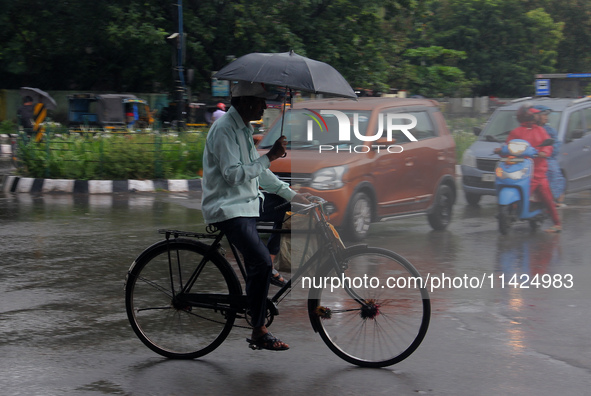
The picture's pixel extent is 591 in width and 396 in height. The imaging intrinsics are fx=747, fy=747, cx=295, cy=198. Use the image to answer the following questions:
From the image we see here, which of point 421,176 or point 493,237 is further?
point 493,237

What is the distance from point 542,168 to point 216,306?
5.20m

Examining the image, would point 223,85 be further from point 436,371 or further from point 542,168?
point 436,371

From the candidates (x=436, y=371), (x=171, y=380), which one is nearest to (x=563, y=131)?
(x=436, y=371)

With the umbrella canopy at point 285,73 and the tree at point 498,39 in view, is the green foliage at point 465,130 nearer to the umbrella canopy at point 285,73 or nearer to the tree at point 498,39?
the tree at point 498,39

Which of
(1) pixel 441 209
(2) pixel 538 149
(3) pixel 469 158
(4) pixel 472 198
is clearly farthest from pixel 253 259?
(4) pixel 472 198

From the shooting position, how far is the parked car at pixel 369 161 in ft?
21.0

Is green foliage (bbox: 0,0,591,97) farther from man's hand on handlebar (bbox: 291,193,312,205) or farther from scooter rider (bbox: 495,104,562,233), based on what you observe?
man's hand on handlebar (bbox: 291,193,312,205)

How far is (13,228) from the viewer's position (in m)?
9.27

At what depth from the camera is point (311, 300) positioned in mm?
4387

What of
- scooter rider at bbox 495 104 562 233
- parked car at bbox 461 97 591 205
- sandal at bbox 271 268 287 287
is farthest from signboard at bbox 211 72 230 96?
sandal at bbox 271 268 287 287

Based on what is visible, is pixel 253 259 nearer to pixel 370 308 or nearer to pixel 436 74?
pixel 370 308

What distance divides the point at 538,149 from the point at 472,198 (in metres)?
1.92

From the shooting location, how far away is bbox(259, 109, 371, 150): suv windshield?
6195 mm

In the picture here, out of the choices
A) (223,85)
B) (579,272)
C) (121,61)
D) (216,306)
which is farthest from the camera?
(121,61)
